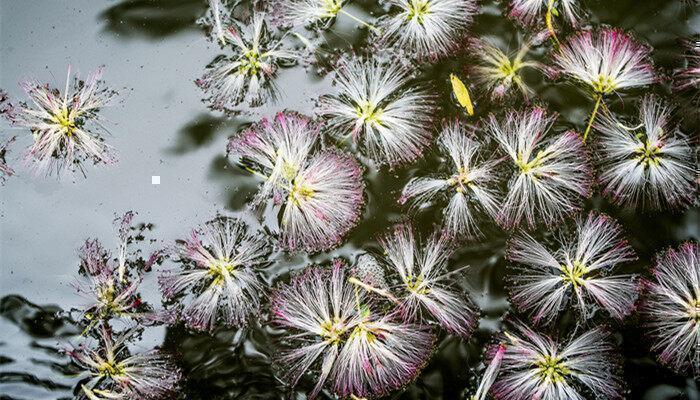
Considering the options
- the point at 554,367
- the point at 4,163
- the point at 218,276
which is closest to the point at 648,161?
the point at 554,367

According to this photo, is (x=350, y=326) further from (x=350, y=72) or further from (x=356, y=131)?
(x=350, y=72)

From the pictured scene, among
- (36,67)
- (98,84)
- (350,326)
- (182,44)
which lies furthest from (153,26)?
(350,326)

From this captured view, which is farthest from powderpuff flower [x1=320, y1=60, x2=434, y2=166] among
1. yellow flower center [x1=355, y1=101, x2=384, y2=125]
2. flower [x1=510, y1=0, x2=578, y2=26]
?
flower [x1=510, y1=0, x2=578, y2=26]

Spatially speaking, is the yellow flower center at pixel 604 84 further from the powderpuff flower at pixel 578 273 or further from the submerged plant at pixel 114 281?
the submerged plant at pixel 114 281

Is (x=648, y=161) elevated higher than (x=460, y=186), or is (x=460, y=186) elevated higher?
(x=648, y=161)

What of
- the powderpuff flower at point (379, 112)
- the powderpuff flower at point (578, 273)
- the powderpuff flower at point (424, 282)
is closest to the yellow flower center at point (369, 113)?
the powderpuff flower at point (379, 112)

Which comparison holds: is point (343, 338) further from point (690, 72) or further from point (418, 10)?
point (690, 72)
